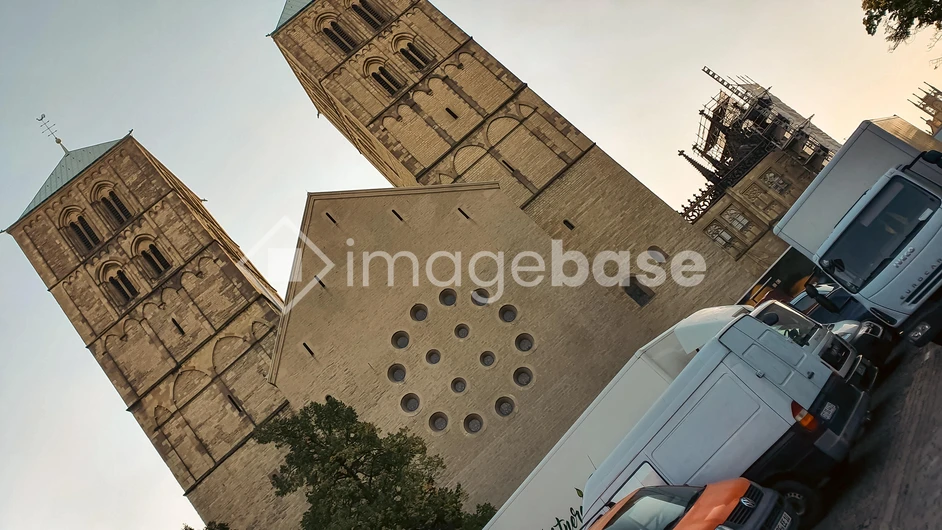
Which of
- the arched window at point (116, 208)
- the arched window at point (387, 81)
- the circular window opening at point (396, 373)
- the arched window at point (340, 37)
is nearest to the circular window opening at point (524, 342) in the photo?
the circular window opening at point (396, 373)

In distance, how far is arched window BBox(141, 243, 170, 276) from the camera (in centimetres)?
2478

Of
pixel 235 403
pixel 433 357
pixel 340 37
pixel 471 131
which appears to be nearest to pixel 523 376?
pixel 433 357

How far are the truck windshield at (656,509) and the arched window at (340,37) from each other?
21.4 metres

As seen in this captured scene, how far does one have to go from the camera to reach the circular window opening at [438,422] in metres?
16.5

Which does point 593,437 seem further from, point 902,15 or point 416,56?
point 416,56

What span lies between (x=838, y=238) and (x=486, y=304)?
959 cm

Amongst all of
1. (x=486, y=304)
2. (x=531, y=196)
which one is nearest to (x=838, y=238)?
(x=486, y=304)

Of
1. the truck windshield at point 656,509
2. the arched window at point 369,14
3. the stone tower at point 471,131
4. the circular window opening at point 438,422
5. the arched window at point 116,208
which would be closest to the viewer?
the truck windshield at point 656,509

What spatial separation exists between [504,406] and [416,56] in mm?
14264

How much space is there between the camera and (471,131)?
71.0 ft

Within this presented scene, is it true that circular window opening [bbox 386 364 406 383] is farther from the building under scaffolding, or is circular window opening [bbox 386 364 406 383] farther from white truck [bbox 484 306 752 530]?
the building under scaffolding

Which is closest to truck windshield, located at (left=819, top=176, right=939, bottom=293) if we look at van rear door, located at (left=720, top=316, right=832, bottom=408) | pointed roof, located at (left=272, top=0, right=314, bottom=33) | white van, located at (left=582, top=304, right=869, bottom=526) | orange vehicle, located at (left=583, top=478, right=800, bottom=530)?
white van, located at (left=582, top=304, right=869, bottom=526)

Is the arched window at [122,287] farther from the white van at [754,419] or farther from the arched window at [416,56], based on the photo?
the white van at [754,419]

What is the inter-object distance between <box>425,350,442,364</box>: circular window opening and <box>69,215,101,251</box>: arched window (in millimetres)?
16888
